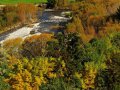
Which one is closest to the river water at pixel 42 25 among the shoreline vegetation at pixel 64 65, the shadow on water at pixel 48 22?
the shadow on water at pixel 48 22

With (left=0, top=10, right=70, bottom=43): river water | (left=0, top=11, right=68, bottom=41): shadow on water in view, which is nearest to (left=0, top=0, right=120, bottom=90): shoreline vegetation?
(left=0, top=10, right=70, bottom=43): river water

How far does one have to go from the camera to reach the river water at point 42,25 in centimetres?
9450

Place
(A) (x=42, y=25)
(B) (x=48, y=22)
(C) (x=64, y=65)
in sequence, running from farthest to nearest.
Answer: (B) (x=48, y=22), (A) (x=42, y=25), (C) (x=64, y=65)

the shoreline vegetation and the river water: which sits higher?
the shoreline vegetation

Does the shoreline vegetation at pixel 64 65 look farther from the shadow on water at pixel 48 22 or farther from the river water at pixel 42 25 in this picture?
the shadow on water at pixel 48 22

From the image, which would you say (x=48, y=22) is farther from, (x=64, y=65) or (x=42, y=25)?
(x=64, y=65)

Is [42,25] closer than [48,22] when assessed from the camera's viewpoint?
Yes

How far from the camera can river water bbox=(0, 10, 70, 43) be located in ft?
310

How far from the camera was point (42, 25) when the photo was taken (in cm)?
10169

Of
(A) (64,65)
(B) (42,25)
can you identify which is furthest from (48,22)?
(A) (64,65)

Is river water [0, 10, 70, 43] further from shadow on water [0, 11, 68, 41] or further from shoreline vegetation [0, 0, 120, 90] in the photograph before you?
shoreline vegetation [0, 0, 120, 90]

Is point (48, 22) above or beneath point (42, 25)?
above

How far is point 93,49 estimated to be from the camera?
58156 mm

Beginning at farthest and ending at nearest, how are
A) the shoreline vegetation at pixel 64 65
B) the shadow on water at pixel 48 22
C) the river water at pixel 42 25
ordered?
the shadow on water at pixel 48 22 → the river water at pixel 42 25 → the shoreline vegetation at pixel 64 65
